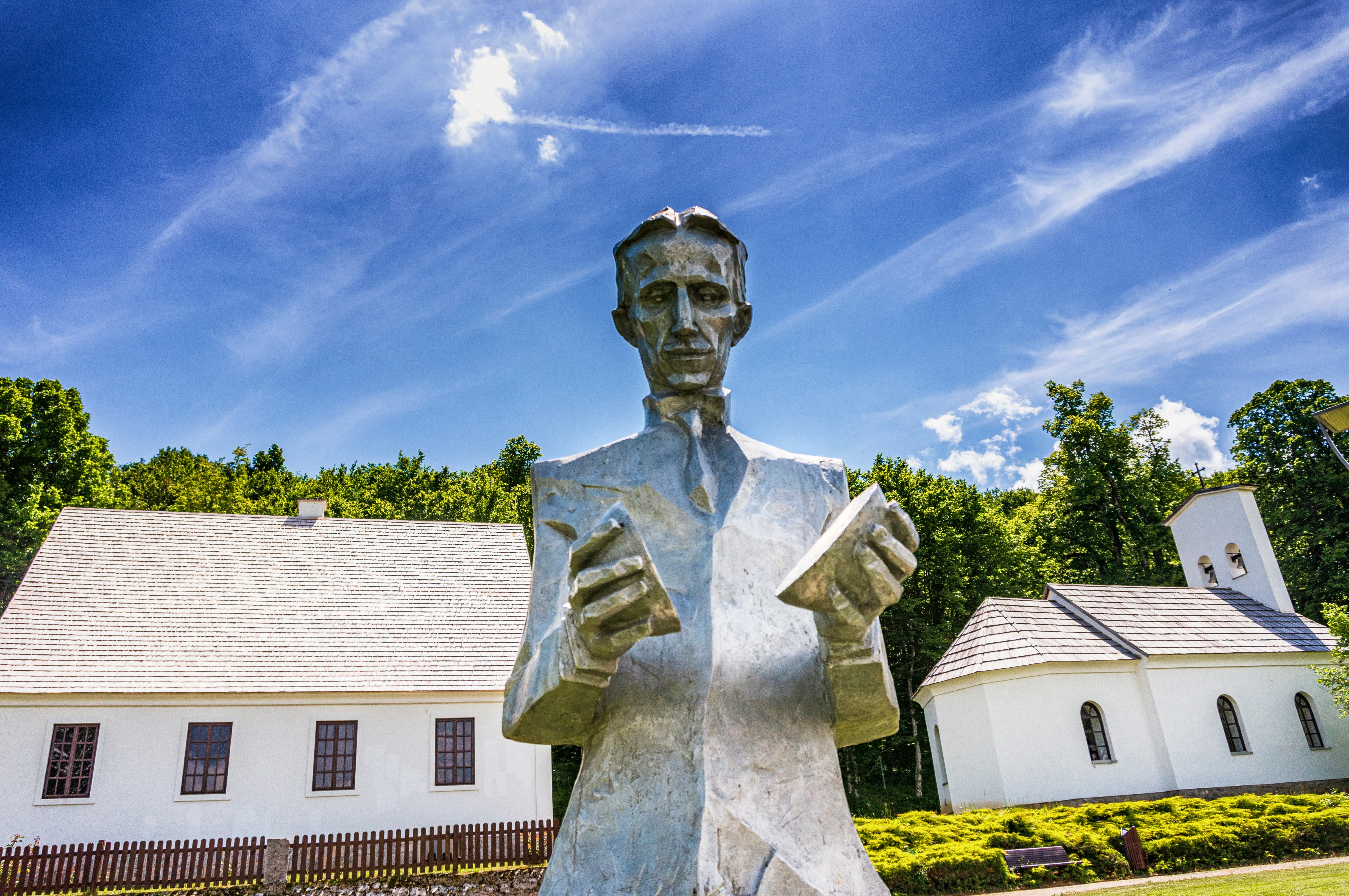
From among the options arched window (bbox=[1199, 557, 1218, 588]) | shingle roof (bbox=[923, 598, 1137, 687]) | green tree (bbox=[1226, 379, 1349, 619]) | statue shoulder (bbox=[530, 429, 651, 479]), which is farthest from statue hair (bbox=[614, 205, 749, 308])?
green tree (bbox=[1226, 379, 1349, 619])

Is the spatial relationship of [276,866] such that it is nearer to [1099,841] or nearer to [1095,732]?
[1099,841]

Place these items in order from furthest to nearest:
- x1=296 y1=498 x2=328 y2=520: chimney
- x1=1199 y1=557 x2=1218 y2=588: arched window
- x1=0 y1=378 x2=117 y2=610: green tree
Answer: x1=0 y1=378 x2=117 y2=610: green tree < x1=1199 y1=557 x2=1218 y2=588: arched window < x1=296 y1=498 x2=328 y2=520: chimney

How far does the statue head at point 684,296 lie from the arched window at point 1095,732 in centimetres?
2481

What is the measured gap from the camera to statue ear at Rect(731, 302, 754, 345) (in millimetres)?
3291

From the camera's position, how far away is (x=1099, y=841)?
53.3 ft

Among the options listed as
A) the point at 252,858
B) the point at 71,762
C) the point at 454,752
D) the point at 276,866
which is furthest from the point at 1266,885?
the point at 71,762

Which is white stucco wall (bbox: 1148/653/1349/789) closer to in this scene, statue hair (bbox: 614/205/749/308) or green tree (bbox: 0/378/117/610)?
statue hair (bbox: 614/205/749/308)

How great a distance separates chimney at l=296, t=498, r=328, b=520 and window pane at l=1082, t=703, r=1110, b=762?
79.4 feet

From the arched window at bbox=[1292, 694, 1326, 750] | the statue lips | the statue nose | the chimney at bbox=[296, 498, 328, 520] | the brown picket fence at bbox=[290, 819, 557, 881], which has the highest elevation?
the chimney at bbox=[296, 498, 328, 520]

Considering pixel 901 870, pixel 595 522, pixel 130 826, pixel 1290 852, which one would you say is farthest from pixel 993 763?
pixel 595 522

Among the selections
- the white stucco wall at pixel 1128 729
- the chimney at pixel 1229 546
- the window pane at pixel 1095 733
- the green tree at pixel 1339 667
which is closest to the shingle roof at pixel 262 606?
the white stucco wall at pixel 1128 729

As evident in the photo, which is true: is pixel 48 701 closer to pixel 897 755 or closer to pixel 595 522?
pixel 595 522

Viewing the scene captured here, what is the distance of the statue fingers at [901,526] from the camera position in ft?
7.17

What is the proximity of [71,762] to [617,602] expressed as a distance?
23.3m
